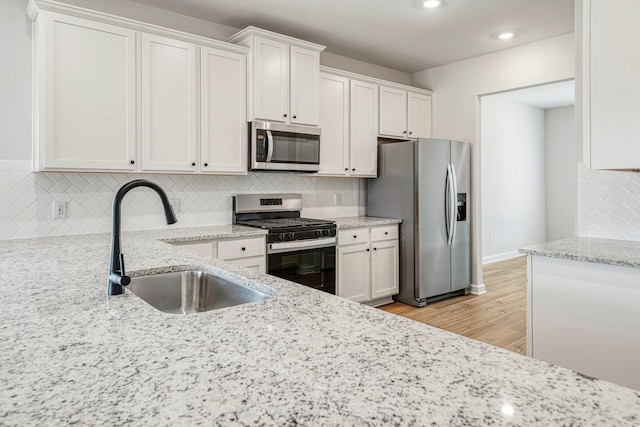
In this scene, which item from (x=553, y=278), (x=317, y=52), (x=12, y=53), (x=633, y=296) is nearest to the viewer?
(x=633, y=296)

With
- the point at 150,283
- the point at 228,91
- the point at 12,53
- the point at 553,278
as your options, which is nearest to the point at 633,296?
the point at 553,278

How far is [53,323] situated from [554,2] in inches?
146

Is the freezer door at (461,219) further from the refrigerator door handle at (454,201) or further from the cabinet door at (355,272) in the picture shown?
the cabinet door at (355,272)

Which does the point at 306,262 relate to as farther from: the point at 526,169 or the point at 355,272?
the point at 526,169

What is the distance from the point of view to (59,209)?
277 cm

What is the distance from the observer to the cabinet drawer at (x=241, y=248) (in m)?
2.96

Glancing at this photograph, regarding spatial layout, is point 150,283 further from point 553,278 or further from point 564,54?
point 564,54

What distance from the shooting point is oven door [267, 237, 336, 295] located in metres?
Result: 3.18

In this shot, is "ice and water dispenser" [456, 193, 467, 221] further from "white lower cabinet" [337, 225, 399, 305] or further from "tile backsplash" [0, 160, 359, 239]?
"tile backsplash" [0, 160, 359, 239]

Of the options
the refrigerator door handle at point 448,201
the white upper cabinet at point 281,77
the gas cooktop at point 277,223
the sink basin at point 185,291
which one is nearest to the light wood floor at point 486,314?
the refrigerator door handle at point 448,201

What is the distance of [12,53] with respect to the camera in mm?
2617

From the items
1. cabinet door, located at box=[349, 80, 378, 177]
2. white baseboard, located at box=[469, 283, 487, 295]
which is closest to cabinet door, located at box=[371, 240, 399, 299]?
cabinet door, located at box=[349, 80, 378, 177]

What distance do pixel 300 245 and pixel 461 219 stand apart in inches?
78.8

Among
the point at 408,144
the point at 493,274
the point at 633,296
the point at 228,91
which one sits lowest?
the point at 493,274
